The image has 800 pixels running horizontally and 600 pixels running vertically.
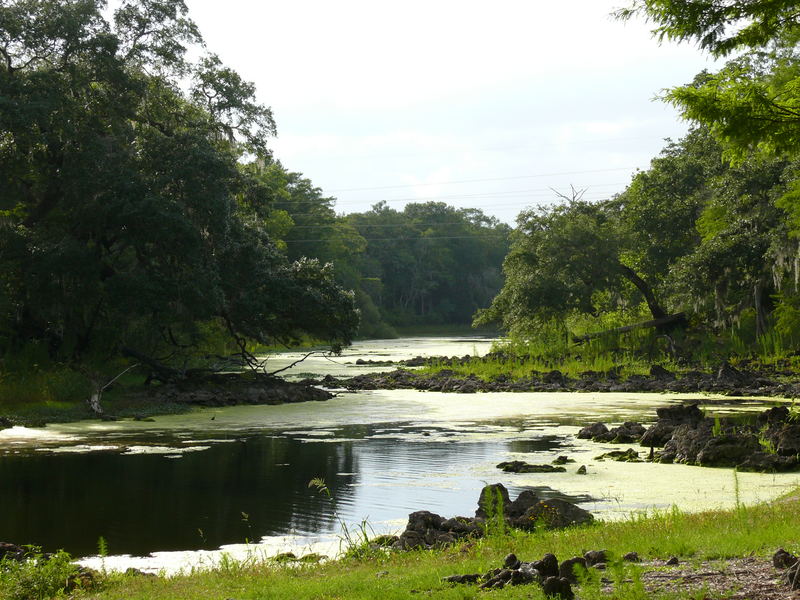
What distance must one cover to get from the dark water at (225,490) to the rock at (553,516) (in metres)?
1.84

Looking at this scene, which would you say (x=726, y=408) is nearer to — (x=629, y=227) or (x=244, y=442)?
(x=244, y=442)

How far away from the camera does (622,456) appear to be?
15344mm

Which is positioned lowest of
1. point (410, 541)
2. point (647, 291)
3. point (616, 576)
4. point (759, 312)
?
point (410, 541)

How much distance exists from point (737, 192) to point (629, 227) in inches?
306

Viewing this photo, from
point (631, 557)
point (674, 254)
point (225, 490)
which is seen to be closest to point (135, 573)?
point (631, 557)

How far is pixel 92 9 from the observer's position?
1027 inches

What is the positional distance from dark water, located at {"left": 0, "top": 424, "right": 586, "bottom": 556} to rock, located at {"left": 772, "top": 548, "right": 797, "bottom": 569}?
18.8 feet

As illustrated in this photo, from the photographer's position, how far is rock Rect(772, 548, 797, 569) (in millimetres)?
6324

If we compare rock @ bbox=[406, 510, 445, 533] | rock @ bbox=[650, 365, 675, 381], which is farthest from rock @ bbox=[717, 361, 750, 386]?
rock @ bbox=[406, 510, 445, 533]

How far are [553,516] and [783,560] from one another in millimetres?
3795

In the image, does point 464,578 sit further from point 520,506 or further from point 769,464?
point 769,464

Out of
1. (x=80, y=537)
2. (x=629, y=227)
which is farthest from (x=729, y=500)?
(x=629, y=227)

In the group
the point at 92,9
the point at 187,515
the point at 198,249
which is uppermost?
the point at 92,9

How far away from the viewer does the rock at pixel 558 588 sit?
619 cm
